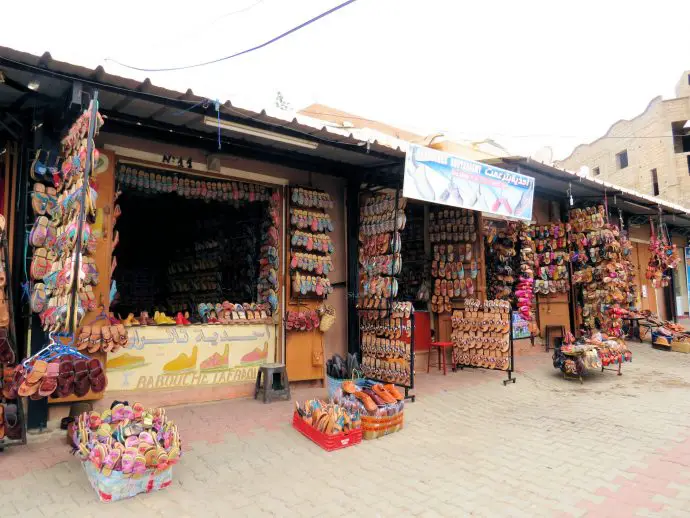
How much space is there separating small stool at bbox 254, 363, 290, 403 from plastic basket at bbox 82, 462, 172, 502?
267 centimetres

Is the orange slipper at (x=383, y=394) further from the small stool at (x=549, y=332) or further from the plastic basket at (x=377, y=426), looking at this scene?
the small stool at (x=549, y=332)

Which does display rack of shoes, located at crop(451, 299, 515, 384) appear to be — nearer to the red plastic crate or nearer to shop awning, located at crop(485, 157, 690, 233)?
shop awning, located at crop(485, 157, 690, 233)

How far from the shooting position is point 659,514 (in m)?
3.31

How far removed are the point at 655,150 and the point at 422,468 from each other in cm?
2973

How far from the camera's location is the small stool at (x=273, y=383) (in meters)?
6.30

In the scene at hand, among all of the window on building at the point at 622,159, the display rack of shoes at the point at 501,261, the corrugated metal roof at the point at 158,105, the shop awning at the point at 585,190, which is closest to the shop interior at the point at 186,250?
the corrugated metal roof at the point at 158,105

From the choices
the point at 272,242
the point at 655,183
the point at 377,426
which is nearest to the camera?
the point at 377,426

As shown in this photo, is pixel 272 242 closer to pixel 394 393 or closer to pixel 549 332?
pixel 394 393

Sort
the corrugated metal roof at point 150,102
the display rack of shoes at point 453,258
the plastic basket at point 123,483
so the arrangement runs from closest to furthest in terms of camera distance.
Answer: the plastic basket at point 123,483
the corrugated metal roof at point 150,102
the display rack of shoes at point 453,258

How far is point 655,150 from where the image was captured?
87.5ft

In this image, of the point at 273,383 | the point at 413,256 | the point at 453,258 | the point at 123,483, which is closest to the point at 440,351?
the point at 453,258

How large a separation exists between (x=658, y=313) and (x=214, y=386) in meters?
16.5

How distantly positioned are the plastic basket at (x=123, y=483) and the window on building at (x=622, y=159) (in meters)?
32.6

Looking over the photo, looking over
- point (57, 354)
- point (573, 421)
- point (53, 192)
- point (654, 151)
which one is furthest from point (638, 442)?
point (654, 151)
